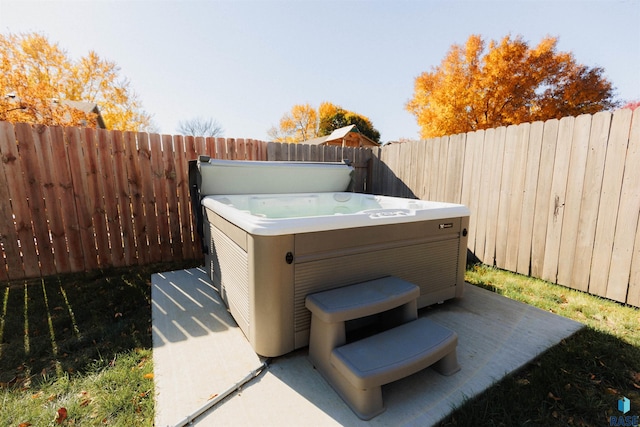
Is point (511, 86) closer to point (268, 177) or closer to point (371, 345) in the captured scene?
point (268, 177)

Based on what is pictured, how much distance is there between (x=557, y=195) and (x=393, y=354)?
2.50m

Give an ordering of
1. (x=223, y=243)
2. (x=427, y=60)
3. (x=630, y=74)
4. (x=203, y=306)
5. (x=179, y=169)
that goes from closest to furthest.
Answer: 1. (x=223, y=243)
2. (x=203, y=306)
3. (x=179, y=169)
4. (x=630, y=74)
5. (x=427, y=60)

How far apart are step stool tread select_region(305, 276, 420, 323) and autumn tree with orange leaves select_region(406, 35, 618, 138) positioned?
12.5m

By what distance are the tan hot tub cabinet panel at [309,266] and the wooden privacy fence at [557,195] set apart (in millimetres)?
1131

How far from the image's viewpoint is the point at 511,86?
1091cm

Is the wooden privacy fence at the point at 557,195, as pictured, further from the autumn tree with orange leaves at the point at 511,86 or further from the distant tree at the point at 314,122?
the distant tree at the point at 314,122

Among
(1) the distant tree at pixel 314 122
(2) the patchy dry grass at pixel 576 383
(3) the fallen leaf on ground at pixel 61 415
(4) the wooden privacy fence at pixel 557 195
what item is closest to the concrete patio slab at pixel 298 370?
(2) the patchy dry grass at pixel 576 383

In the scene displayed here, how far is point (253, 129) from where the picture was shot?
27.0 metres

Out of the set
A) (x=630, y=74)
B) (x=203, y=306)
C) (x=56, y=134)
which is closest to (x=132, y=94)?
(x=56, y=134)

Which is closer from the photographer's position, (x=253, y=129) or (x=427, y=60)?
(x=427, y=60)

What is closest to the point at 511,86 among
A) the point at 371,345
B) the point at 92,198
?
the point at 371,345

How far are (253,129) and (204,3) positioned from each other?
2376 centimetres

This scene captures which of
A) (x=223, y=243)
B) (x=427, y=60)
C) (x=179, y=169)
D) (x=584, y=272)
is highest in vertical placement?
(x=427, y=60)

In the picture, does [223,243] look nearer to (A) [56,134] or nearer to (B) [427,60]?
(A) [56,134]
